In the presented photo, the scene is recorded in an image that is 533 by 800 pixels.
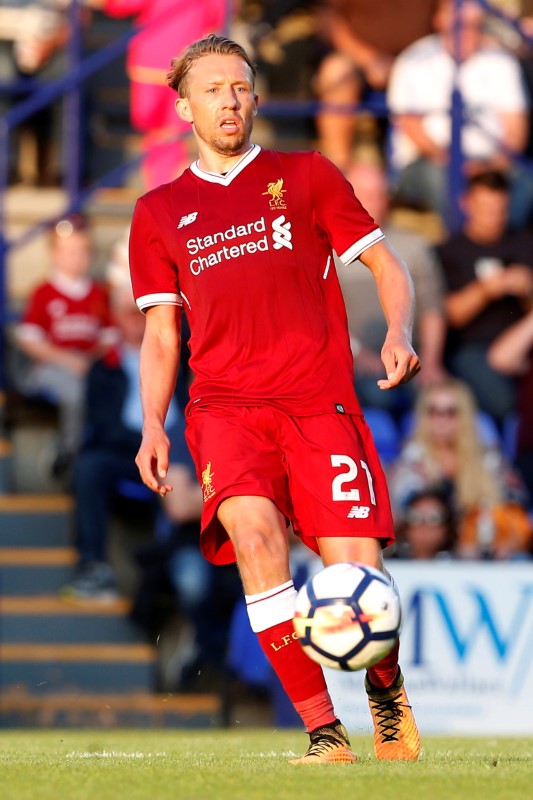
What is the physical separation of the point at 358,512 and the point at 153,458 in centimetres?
73

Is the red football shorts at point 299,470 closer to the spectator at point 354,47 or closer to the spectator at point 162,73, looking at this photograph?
the spectator at point 162,73

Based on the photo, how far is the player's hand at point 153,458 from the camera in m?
5.67

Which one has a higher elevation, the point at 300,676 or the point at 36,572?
the point at 36,572

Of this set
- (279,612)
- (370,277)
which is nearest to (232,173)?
(279,612)

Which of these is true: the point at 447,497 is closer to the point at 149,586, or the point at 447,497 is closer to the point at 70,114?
the point at 149,586

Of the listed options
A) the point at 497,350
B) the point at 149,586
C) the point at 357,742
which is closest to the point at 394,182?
the point at 497,350

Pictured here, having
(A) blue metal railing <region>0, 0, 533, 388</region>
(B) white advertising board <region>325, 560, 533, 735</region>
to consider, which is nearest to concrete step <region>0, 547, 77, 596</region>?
(A) blue metal railing <region>0, 0, 533, 388</region>

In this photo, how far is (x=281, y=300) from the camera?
570 centimetres

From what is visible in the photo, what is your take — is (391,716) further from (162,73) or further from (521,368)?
(162,73)

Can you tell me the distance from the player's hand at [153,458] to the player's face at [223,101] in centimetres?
103

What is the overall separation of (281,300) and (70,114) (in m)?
7.30

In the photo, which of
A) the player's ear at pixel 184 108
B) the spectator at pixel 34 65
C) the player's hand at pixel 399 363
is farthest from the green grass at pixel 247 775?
the spectator at pixel 34 65

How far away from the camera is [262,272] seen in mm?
5715

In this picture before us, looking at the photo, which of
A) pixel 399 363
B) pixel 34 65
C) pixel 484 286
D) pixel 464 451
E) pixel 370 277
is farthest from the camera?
pixel 34 65
